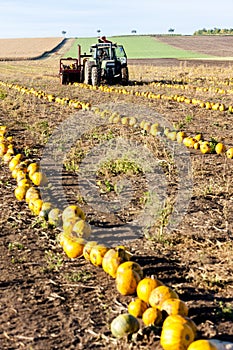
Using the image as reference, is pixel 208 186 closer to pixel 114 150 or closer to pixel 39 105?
pixel 114 150

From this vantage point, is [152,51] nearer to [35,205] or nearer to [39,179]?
[39,179]

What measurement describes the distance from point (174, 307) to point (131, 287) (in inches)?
25.8

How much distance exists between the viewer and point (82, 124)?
13250 millimetres

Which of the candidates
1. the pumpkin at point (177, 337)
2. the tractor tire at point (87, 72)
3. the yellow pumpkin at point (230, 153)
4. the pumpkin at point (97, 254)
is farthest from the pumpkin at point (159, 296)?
the tractor tire at point (87, 72)

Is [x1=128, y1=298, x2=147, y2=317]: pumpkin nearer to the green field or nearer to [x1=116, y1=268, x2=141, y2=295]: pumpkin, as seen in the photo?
[x1=116, y1=268, x2=141, y2=295]: pumpkin

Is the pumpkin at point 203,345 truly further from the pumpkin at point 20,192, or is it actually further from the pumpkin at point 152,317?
the pumpkin at point 20,192

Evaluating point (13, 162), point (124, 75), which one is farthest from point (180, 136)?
point (124, 75)

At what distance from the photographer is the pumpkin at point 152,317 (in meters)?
4.09

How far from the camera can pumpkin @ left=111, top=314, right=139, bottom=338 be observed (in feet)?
13.0

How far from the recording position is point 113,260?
4.98 metres

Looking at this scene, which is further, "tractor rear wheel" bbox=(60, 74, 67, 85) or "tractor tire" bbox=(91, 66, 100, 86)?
"tractor rear wheel" bbox=(60, 74, 67, 85)

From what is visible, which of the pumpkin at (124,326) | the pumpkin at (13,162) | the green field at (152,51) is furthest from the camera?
the green field at (152,51)

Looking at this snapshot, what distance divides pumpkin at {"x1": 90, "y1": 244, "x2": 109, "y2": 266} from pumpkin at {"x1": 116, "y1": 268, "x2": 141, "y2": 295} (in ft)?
1.68

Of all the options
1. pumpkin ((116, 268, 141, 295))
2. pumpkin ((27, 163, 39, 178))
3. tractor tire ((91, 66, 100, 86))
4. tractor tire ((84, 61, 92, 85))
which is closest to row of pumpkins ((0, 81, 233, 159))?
pumpkin ((27, 163, 39, 178))
